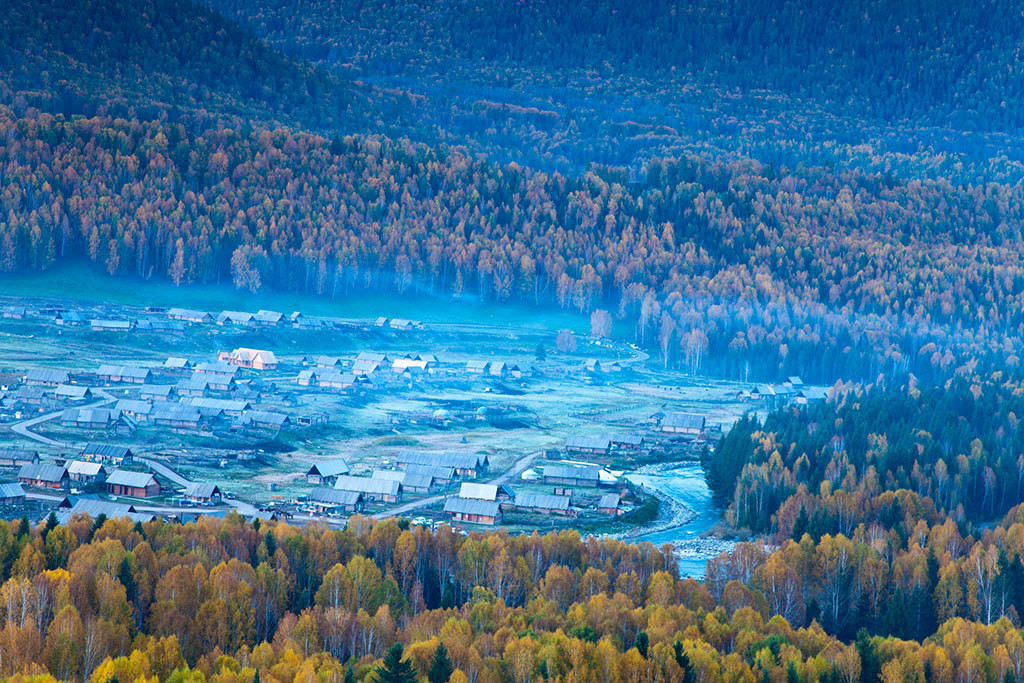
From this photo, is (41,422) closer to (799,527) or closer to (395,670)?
(799,527)

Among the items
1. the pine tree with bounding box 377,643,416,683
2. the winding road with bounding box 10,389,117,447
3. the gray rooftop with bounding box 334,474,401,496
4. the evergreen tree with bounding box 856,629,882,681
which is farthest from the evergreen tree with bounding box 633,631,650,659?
the winding road with bounding box 10,389,117,447

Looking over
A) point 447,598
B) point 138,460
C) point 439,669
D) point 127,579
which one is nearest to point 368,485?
point 138,460

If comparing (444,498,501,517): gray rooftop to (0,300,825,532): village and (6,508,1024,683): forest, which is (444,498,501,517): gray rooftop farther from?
(6,508,1024,683): forest

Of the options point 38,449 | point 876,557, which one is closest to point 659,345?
point 38,449

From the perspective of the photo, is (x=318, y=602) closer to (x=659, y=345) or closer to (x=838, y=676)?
(x=838, y=676)

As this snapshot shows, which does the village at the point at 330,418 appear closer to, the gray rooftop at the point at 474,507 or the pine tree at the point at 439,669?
the gray rooftop at the point at 474,507

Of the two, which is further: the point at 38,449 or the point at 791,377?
the point at 791,377
